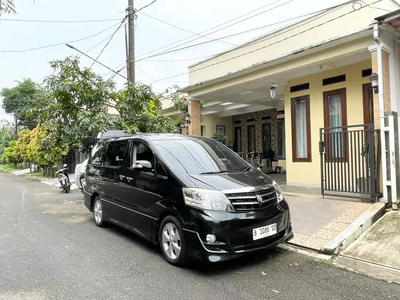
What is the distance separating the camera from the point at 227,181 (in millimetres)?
3969

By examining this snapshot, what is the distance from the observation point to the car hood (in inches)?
150

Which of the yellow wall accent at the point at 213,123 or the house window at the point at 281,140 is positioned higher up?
the yellow wall accent at the point at 213,123

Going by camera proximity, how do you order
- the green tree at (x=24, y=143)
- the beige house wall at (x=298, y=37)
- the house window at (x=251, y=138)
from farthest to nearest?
the green tree at (x=24, y=143)
the house window at (x=251, y=138)
the beige house wall at (x=298, y=37)

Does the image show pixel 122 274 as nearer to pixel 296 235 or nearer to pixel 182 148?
pixel 182 148

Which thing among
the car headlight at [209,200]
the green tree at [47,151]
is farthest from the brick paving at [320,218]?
the green tree at [47,151]

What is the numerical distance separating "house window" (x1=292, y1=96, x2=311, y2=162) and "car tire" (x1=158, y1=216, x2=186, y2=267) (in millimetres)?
6339

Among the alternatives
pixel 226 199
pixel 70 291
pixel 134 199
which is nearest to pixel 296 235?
pixel 226 199

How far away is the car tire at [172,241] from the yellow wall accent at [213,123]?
44.8 ft

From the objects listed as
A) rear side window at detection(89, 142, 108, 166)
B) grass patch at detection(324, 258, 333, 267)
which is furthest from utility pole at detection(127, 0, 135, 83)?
grass patch at detection(324, 258, 333, 267)

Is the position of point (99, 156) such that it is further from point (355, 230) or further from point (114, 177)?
point (355, 230)

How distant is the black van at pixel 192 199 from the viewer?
360 cm

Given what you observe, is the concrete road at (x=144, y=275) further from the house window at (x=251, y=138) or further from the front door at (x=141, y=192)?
the house window at (x=251, y=138)

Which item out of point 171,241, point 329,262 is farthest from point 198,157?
point 329,262

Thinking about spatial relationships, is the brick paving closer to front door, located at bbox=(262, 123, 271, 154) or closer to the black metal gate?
the black metal gate
